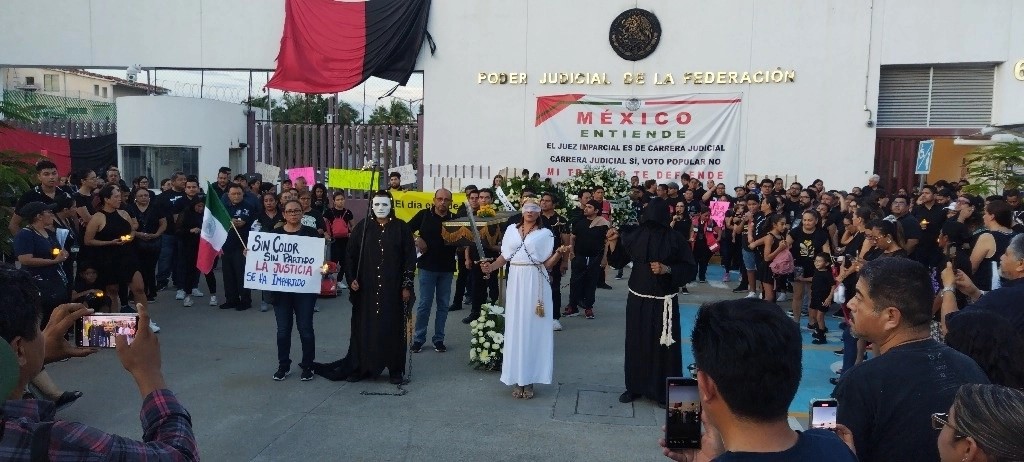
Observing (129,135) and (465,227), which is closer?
(465,227)

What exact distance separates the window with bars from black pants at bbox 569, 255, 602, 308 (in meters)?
10.3

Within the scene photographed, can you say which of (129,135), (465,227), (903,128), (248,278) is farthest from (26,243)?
(903,128)

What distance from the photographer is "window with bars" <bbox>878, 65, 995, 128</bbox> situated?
1778 cm

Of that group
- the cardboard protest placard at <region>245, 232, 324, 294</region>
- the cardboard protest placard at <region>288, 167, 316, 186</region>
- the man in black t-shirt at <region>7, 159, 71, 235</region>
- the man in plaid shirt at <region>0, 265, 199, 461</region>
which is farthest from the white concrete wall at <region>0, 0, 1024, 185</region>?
the man in plaid shirt at <region>0, 265, 199, 461</region>

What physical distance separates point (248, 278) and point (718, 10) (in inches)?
532

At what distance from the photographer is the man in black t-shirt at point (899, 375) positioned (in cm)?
276

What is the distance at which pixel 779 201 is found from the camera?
14062 mm

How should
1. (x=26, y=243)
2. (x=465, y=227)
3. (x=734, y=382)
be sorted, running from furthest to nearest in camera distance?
(x=465, y=227)
(x=26, y=243)
(x=734, y=382)

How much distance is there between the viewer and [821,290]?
9.55 meters

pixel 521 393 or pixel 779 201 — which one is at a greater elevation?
pixel 779 201

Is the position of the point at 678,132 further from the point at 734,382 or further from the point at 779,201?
the point at 734,382

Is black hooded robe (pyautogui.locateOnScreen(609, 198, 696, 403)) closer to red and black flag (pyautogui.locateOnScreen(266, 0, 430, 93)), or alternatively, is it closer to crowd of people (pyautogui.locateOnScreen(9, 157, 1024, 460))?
crowd of people (pyautogui.locateOnScreen(9, 157, 1024, 460))

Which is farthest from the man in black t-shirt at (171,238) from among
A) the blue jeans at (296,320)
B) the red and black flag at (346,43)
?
the red and black flag at (346,43)

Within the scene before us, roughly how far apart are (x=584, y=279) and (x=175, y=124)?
12.2m
